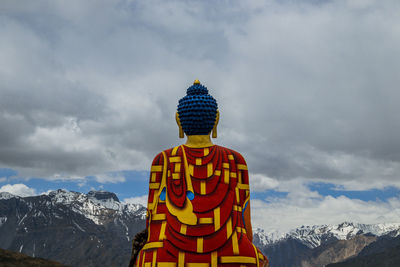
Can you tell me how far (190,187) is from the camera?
11.7 m

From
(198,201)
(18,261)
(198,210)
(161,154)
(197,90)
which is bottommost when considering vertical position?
(198,210)

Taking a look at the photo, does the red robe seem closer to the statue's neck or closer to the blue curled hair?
the statue's neck

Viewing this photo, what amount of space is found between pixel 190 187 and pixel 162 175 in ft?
3.00

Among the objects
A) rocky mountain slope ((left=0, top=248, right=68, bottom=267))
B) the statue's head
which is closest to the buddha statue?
the statue's head

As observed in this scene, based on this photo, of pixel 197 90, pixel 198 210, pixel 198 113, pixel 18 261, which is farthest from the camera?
pixel 18 261

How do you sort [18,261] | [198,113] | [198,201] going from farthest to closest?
1. [18,261]
2. [198,113]
3. [198,201]

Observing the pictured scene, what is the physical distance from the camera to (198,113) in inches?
490

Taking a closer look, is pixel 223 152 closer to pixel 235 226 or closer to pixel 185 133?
pixel 185 133

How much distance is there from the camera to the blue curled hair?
12461 millimetres

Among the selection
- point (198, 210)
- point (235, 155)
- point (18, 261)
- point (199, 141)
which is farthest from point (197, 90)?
point (18, 261)

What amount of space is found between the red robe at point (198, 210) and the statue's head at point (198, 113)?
54 cm

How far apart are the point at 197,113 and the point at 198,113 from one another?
0.09 ft

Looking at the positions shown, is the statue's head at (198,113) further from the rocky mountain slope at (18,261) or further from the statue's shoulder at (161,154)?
the rocky mountain slope at (18,261)

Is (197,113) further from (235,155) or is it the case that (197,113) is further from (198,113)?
(235,155)
